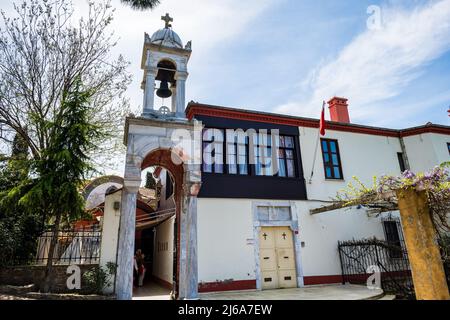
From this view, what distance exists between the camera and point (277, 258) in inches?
424

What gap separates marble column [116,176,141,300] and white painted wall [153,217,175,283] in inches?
168

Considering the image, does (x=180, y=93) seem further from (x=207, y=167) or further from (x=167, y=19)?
(x=207, y=167)

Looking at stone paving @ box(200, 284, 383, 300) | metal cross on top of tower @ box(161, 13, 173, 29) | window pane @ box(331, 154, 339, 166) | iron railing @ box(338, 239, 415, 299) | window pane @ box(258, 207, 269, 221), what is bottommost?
stone paving @ box(200, 284, 383, 300)

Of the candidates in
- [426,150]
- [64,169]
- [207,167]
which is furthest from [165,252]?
[426,150]

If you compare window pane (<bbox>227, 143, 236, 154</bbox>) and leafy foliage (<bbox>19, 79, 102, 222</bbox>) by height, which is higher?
window pane (<bbox>227, 143, 236, 154</bbox>)

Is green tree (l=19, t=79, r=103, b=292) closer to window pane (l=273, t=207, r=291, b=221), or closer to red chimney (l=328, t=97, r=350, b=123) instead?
window pane (l=273, t=207, r=291, b=221)

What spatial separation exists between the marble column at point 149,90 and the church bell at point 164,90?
1.05 metres

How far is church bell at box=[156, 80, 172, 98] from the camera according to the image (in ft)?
32.6

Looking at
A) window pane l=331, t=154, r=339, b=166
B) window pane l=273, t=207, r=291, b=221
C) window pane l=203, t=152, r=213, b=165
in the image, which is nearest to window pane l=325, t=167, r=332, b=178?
window pane l=331, t=154, r=339, b=166

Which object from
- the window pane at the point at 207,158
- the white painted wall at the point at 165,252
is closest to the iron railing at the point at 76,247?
the white painted wall at the point at 165,252

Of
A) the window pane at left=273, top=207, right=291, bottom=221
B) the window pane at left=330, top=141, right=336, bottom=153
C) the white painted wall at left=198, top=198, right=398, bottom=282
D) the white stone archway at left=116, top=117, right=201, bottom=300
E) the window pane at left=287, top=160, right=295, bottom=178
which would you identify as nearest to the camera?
the white stone archway at left=116, top=117, right=201, bottom=300

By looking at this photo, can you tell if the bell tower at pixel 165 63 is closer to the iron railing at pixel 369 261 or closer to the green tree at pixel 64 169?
the green tree at pixel 64 169

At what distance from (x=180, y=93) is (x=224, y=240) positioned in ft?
17.1

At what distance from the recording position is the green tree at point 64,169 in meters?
7.01
